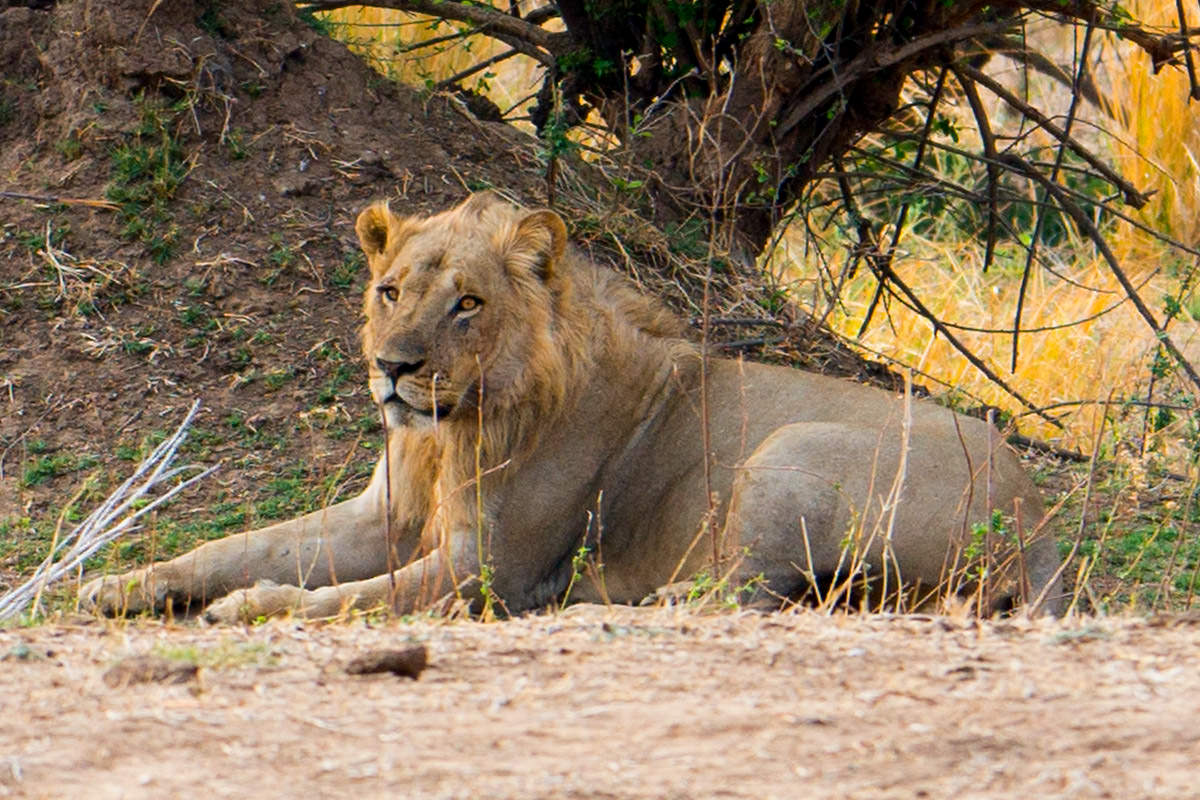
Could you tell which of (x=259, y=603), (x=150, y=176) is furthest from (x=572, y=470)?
(x=150, y=176)

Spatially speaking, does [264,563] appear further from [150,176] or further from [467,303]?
[150,176]

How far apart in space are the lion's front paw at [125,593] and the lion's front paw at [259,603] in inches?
8.0

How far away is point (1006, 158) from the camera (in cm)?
793

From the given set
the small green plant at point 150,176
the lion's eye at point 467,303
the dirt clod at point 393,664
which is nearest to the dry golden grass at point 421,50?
the small green plant at point 150,176

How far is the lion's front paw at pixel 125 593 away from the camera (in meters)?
4.96

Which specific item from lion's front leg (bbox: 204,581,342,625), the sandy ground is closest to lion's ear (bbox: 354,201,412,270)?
lion's front leg (bbox: 204,581,342,625)

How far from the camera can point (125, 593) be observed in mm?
4980

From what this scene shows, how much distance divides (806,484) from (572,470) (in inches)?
30.8

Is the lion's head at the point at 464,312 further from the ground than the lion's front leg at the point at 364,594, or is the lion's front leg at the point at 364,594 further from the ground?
the lion's head at the point at 464,312

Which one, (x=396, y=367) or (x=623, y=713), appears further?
(x=396, y=367)

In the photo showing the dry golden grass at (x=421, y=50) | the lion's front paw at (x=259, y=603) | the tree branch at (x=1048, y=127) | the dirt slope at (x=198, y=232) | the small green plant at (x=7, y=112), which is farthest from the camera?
the dry golden grass at (x=421, y=50)

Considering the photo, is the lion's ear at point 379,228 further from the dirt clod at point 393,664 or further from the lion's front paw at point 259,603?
the dirt clod at point 393,664

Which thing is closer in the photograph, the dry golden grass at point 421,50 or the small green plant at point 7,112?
the small green plant at point 7,112

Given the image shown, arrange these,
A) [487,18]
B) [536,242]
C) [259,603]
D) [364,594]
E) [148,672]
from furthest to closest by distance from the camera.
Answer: [487,18] < [536,242] < [364,594] < [259,603] < [148,672]
